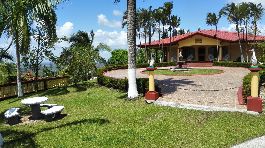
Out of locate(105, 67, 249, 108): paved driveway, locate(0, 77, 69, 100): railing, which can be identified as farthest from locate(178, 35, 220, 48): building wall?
locate(105, 67, 249, 108): paved driveway

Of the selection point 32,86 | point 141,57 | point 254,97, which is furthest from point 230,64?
point 254,97

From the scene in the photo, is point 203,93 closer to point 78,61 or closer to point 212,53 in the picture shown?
point 78,61

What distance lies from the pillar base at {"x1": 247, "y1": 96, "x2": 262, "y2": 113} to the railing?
1749 centimetres

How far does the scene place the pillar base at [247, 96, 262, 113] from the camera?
13281mm

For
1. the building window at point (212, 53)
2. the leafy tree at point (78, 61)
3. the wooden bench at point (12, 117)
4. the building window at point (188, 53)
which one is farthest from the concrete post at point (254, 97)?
the building window at point (188, 53)

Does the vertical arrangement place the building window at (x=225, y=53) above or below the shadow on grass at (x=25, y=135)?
above

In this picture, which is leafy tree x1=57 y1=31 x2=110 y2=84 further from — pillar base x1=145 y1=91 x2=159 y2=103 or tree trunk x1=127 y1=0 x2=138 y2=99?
pillar base x1=145 y1=91 x2=159 y2=103

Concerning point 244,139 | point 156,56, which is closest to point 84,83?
point 244,139

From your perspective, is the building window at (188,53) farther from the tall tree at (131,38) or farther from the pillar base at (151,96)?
the pillar base at (151,96)

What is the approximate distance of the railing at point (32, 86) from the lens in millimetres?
24031

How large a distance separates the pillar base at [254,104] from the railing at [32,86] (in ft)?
57.4

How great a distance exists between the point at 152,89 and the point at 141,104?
1120 mm

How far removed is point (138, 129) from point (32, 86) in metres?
16.9

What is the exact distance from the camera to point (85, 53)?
23.6m
